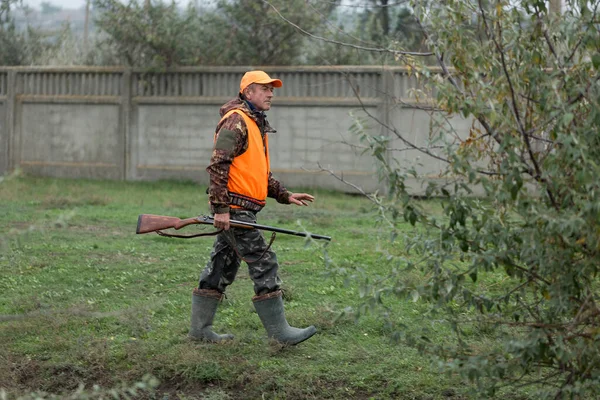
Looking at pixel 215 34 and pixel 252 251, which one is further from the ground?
pixel 215 34

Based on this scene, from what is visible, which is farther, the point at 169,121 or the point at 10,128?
the point at 10,128

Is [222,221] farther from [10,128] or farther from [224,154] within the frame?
[10,128]

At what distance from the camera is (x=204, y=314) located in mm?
6230

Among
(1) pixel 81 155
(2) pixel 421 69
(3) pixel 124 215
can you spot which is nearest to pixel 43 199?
(3) pixel 124 215

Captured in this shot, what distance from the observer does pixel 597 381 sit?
157 inches

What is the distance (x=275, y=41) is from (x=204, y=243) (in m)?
7.22

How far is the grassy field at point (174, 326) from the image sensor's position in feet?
18.0

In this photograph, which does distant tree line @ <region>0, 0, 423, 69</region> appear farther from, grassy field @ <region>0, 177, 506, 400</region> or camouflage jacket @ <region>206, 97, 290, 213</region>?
camouflage jacket @ <region>206, 97, 290, 213</region>

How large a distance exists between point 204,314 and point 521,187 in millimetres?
2898

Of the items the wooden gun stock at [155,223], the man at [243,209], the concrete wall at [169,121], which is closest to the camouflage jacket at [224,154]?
the man at [243,209]

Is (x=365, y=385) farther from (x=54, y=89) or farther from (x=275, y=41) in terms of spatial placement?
(x=54, y=89)

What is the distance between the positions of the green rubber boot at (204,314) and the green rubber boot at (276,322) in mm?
304

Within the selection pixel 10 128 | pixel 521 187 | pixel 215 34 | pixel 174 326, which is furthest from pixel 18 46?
pixel 521 187

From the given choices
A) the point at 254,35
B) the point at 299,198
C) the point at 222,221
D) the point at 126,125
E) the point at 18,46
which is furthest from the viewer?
the point at 18,46
